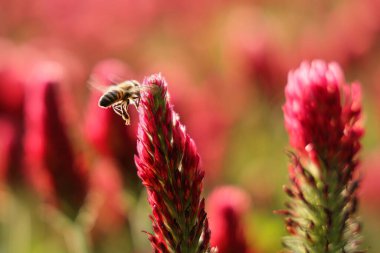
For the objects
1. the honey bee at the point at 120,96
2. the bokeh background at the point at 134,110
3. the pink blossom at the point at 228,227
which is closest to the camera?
the honey bee at the point at 120,96

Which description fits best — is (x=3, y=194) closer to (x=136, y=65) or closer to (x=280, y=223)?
Answer: (x=280, y=223)

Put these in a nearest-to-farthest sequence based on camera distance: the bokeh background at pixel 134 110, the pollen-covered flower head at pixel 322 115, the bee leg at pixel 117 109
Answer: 1. the pollen-covered flower head at pixel 322 115
2. the bee leg at pixel 117 109
3. the bokeh background at pixel 134 110

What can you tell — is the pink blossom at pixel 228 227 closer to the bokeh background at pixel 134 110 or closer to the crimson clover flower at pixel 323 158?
the bokeh background at pixel 134 110

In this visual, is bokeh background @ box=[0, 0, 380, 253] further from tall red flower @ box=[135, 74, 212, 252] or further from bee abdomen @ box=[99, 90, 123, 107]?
tall red flower @ box=[135, 74, 212, 252]

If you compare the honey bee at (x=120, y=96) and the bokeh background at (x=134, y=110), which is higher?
the bokeh background at (x=134, y=110)

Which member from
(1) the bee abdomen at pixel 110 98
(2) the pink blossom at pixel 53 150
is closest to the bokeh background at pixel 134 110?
(2) the pink blossom at pixel 53 150

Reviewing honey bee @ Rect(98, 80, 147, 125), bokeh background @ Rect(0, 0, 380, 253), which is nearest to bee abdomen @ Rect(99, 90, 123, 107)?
honey bee @ Rect(98, 80, 147, 125)

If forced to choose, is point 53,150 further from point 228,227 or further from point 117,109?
point 228,227
